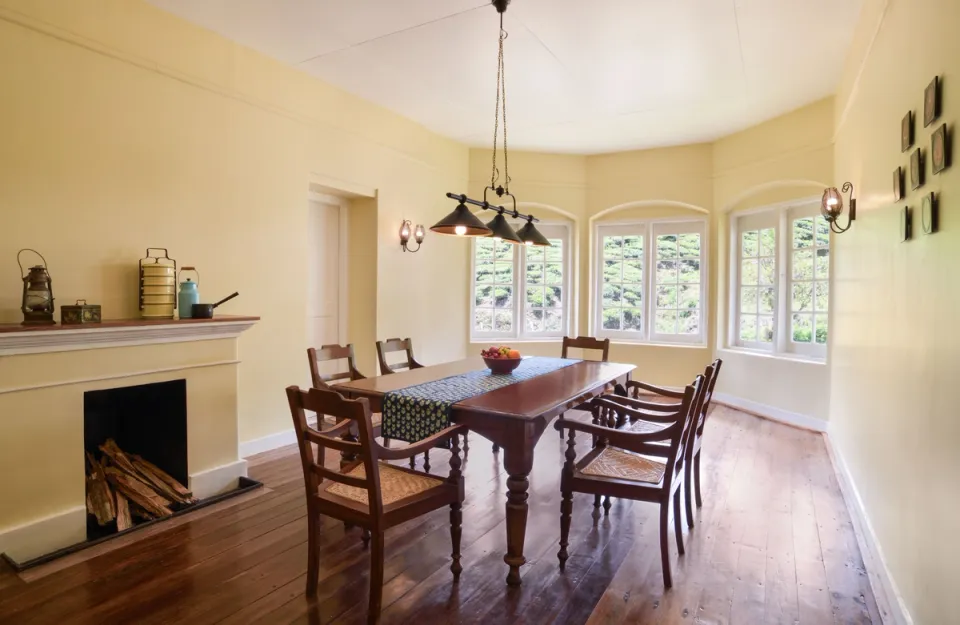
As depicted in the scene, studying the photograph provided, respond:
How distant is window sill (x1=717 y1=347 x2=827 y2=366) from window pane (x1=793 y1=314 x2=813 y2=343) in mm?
169

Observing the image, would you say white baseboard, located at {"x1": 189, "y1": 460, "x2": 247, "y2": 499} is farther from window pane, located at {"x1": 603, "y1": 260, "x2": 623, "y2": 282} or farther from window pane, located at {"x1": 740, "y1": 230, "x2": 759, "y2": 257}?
window pane, located at {"x1": 740, "y1": 230, "x2": 759, "y2": 257}

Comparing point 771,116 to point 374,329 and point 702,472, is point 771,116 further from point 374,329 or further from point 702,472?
point 374,329

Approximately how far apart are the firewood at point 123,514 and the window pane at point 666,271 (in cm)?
567

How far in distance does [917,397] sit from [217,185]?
158 inches

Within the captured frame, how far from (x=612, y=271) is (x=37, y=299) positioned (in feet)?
18.5

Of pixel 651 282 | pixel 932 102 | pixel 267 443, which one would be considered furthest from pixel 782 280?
pixel 267 443

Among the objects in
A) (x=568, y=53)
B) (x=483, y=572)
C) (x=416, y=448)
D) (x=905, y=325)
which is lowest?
(x=483, y=572)

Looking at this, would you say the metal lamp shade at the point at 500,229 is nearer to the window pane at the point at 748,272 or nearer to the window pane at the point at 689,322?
the window pane at the point at 748,272

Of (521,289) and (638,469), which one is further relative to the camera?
(521,289)

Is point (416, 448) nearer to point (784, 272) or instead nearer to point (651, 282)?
point (784, 272)

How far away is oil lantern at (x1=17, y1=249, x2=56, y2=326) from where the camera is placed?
254 cm

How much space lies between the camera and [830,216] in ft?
13.0

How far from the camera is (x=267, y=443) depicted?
4.09 m

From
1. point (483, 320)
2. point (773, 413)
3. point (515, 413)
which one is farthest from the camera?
point (483, 320)
